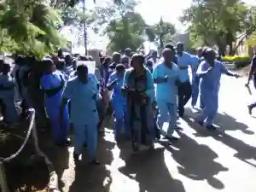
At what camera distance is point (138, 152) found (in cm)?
1044

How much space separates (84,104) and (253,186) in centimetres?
307

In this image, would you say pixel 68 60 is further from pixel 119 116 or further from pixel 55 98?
pixel 55 98

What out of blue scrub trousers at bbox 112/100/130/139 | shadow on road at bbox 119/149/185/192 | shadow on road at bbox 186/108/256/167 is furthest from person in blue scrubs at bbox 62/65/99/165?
shadow on road at bbox 186/108/256/167

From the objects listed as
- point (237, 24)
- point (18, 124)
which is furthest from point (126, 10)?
point (18, 124)

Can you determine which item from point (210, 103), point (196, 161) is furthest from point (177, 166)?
Result: point (210, 103)

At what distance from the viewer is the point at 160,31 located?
103000 millimetres

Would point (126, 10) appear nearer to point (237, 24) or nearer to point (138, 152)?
point (237, 24)

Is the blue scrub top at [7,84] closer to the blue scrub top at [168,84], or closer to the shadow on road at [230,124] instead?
the blue scrub top at [168,84]

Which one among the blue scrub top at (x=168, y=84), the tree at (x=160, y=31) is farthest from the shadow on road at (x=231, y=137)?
the tree at (x=160, y=31)

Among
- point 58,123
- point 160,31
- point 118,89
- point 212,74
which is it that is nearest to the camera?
point 58,123

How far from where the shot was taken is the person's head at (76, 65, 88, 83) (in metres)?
9.29

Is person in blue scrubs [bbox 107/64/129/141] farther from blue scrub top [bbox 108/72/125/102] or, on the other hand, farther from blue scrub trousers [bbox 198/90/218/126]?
blue scrub trousers [bbox 198/90/218/126]

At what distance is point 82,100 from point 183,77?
5.64 m

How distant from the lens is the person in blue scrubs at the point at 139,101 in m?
10.1
